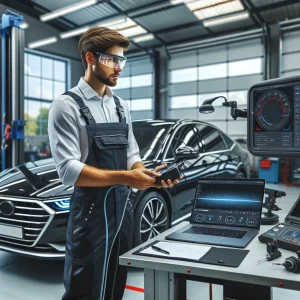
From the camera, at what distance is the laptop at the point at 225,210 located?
1.32m

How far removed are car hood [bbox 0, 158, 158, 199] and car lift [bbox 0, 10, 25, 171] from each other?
1828 mm

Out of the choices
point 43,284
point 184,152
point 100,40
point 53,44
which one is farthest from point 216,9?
point 100,40

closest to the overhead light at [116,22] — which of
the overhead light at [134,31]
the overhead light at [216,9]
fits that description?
the overhead light at [134,31]

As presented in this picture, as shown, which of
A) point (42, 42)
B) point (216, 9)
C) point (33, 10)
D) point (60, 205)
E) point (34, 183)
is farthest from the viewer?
point (42, 42)

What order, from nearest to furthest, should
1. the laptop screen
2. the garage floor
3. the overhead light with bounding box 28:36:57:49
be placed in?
the laptop screen < the garage floor < the overhead light with bounding box 28:36:57:49

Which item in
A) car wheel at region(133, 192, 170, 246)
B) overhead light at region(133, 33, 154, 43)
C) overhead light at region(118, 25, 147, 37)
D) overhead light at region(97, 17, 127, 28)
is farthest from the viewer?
overhead light at region(133, 33, 154, 43)

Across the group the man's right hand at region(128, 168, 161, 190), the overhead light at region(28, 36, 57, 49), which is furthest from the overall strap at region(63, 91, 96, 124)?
the overhead light at region(28, 36, 57, 49)

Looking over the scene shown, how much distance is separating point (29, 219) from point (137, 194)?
821mm

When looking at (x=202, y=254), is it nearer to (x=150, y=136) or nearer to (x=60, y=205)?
(x=60, y=205)

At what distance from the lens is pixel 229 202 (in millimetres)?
1449

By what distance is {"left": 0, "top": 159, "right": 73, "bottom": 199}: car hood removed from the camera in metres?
2.43

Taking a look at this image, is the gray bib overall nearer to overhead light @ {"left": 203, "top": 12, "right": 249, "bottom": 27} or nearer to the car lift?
the car lift

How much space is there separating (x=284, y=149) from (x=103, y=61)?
0.77 meters

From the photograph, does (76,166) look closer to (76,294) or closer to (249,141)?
(76,294)
